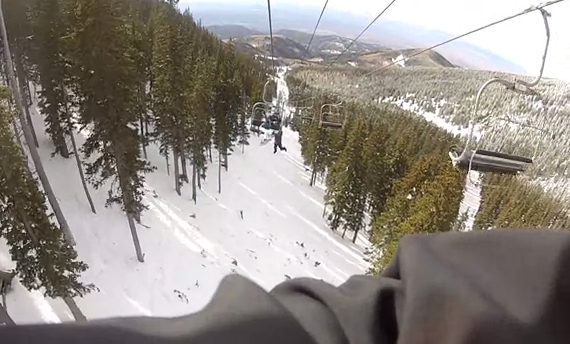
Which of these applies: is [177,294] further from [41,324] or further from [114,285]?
[41,324]

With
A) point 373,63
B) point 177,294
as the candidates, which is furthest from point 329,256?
point 373,63

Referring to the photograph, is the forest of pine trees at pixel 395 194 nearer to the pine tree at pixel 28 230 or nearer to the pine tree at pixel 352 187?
the pine tree at pixel 352 187

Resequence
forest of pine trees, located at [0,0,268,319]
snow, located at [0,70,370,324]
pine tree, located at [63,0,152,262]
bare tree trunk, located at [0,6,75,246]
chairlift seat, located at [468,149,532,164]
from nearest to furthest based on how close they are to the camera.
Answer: chairlift seat, located at [468,149,532,164] < bare tree trunk, located at [0,6,75,246] < forest of pine trees, located at [0,0,268,319] < pine tree, located at [63,0,152,262] < snow, located at [0,70,370,324]

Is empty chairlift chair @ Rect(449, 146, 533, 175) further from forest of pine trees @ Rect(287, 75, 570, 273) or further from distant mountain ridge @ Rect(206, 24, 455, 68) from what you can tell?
distant mountain ridge @ Rect(206, 24, 455, 68)

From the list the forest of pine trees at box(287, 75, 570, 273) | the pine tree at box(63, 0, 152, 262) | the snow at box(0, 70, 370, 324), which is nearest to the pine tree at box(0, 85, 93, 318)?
the snow at box(0, 70, 370, 324)

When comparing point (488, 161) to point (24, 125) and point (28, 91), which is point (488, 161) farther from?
point (28, 91)
